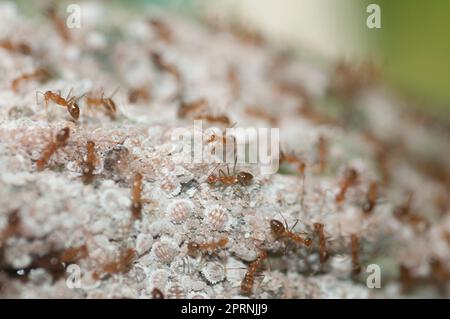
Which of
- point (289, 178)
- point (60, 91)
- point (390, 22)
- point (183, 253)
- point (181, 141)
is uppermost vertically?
point (390, 22)

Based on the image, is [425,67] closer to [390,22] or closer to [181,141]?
[390,22]

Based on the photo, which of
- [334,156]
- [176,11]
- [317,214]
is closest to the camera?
[317,214]

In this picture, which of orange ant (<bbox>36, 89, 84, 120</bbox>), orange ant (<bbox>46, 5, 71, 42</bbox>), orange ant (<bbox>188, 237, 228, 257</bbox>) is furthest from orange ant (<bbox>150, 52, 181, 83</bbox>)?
orange ant (<bbox>188, 237, 228, 257</bbox>)

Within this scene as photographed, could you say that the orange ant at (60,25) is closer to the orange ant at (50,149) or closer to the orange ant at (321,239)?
the orange ant at (50,149)

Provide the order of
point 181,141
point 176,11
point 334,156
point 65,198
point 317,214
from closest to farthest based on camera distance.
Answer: point 65,198 < point 181,141 < point 317,214 < point 334,156 < point 176,11

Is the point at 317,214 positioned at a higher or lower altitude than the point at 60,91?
lower

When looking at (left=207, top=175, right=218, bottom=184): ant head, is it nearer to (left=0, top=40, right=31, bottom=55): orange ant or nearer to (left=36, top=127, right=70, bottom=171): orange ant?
(left=36, top=127, right=70, bottom=171): orange ant

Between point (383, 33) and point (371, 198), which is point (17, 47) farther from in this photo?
point (383, 33)

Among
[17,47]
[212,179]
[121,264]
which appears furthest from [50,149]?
[17,47]

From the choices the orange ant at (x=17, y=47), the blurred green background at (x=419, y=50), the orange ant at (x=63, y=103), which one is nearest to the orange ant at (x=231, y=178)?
the orange ant at (x=63, y=103)
